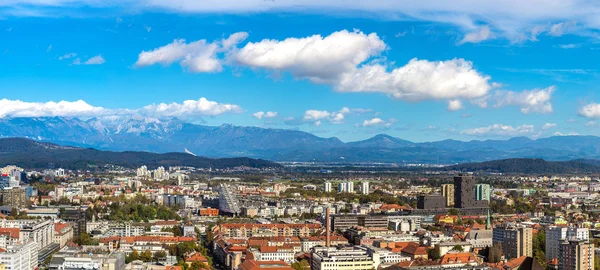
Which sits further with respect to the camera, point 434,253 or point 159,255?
point 434,253

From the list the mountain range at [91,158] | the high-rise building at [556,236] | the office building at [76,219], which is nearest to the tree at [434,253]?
the high-rise building at [556,236]

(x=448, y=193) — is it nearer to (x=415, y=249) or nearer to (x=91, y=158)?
(x=415, y=249)

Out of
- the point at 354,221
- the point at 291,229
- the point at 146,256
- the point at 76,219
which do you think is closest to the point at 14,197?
the point at 76,219

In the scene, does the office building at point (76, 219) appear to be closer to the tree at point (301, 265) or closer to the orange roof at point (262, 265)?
the tree at point (301, 265)

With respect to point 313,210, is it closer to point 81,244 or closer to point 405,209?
point 405,209

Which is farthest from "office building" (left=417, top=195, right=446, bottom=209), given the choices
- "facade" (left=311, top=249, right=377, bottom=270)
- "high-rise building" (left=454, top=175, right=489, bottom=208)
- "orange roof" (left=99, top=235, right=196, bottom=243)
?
"facade" (left=311, top=249, right=377, bottom=270)

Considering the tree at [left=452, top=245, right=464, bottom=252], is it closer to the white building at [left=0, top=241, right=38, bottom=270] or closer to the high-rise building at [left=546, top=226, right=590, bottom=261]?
the high-rise building at [left=546, top=226, right=590, bottom=261]

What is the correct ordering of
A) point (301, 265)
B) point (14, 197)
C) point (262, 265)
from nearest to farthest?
point (262, 265) → point (301, 265) → point (14, 197)
